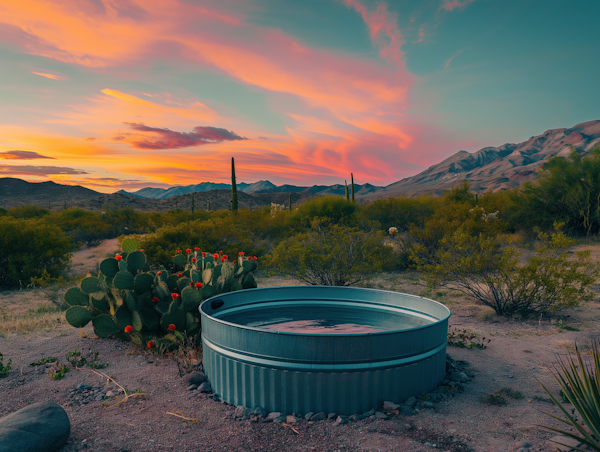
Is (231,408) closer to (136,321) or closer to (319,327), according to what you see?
(319,327)

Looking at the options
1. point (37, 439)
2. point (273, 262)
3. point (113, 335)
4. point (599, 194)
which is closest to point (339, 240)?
point (273, 262)

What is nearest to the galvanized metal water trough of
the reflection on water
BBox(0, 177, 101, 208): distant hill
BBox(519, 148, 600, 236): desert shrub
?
the reflection on water

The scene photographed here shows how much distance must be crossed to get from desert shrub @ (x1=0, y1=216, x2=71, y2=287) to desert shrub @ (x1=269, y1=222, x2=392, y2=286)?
7.23 metres

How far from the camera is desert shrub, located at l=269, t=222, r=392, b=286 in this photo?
9922mm

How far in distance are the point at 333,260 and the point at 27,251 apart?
370 inches

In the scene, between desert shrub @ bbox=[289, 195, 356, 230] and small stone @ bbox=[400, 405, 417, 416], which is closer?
small stone @ bbox=[400, 405, 417, 416]

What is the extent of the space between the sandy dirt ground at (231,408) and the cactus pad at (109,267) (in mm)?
1071

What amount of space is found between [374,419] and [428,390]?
850 millimetres

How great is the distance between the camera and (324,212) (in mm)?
19766

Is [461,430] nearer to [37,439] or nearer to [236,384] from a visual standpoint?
[236,384]

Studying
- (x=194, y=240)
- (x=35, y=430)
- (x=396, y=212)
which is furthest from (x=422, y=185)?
(x=35, y=430)

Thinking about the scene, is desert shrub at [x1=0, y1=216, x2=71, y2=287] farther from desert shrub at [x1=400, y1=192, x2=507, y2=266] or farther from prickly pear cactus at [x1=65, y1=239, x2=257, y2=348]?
desert shrub at [x1=400, y1=192, x2=507, y2=266]

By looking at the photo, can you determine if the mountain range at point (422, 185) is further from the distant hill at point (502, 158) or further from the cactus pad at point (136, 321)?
the cactus pad at point (136, 321)

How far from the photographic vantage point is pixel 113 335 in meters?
6.02
